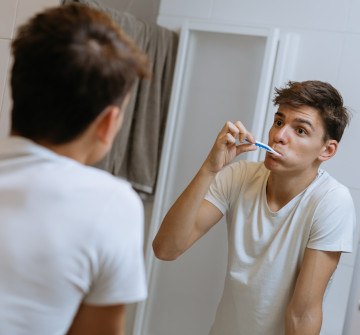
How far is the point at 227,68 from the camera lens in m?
1.53

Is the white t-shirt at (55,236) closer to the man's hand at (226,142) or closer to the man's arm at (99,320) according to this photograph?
the man's arm at (99,320)

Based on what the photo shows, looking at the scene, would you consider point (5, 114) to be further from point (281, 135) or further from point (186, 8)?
point (281, 135)

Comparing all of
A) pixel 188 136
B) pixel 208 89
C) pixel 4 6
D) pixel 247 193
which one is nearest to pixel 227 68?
pixel 208 89

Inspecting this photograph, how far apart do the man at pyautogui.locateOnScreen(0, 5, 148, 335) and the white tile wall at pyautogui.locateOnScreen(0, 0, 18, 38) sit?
973 mm

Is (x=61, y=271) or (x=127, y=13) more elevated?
(x=127, y=13)

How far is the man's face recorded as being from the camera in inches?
46.2

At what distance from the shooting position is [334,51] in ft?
4.61

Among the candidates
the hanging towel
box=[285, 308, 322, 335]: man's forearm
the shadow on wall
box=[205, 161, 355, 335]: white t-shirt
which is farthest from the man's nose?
the shadow on wall

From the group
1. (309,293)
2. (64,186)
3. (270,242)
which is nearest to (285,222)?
(270,242)

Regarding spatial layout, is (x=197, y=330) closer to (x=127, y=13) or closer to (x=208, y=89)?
(x=208, y=89)

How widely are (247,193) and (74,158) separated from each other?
0.70m

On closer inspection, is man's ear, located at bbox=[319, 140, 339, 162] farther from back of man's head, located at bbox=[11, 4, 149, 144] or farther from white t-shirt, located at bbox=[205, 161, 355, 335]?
back of man's head, located at bbox=[11, 4, 149, 144]

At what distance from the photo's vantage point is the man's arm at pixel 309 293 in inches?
44.1

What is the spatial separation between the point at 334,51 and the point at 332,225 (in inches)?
19.6
